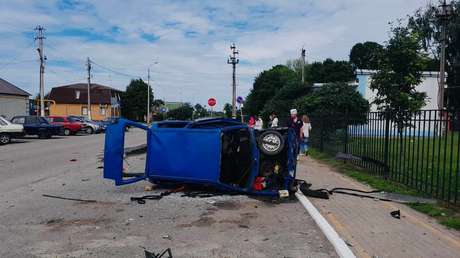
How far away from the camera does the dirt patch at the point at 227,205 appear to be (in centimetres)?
805

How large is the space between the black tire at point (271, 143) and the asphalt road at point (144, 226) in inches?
36.9

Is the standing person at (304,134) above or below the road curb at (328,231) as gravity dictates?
above

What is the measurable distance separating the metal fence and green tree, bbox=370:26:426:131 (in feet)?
6.37

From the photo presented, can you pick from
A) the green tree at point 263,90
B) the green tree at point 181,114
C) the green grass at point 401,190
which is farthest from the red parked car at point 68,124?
the green tree at point 181,114

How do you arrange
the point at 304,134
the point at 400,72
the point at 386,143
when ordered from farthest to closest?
1. the point at 304,134
2. the point at 400,72
3. the point at 386,143

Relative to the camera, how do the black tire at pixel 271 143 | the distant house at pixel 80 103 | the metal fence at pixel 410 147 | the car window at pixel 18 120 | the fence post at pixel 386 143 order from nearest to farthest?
the metal fence at pixel 410 147 → the black tire at pixel 271 143 → the fence post at pixel 386 143 → the car window at pixel 18 120 → the distant house at pixel 80 103

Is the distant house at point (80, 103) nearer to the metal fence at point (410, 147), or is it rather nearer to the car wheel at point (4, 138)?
the car wheel at point (4, 138)

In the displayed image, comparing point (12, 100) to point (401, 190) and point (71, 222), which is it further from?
point (401, 190)

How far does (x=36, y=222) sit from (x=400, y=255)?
4.97m

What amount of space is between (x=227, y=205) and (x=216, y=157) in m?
0.94

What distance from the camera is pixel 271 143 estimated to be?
29.3 ft

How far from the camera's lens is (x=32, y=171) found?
1313cm

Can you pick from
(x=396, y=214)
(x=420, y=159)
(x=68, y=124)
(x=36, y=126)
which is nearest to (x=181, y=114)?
(x=68, y=124)

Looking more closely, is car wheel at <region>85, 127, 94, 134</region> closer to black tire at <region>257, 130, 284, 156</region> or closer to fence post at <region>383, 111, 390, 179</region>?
fence post at <region>383, 111, 390, 179</region>
